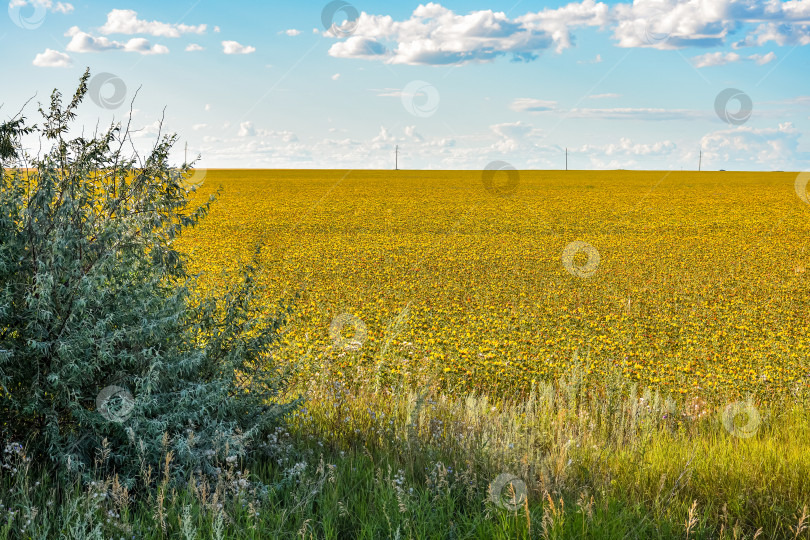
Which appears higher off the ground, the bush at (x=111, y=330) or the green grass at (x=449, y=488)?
the bush at (x=111, y=330)

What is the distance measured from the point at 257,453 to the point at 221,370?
0.70 metres

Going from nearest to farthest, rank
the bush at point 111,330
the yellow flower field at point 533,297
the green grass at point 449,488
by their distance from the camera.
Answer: the green grass at point 449,488, the bush at point 111,330, the yellow flower field at point 533,297

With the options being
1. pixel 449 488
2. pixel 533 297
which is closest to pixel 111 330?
pixel 449 488

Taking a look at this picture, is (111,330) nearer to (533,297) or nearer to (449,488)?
(449,488)

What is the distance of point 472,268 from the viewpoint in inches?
651

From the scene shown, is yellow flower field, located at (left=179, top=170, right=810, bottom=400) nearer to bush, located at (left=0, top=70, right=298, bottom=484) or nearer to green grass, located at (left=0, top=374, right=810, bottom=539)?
bush, located at (left=0, top=70, right=298, bottom=484)

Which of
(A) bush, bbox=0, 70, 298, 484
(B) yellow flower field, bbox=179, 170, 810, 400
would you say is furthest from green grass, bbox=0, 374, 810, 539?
(B) yellow flower field, bbox=179, 170, 810, 400

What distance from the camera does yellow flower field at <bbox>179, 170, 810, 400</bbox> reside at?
334 inches

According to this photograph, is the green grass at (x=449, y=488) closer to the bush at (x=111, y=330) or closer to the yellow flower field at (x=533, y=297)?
the bush at (x=111, y=330)

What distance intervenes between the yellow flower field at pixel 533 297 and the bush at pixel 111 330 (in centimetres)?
81

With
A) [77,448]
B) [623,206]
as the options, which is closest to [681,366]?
[77,448]

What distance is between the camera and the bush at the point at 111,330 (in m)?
4.11

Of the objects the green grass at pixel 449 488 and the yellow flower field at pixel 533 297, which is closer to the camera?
the green grass at pixel 449 488

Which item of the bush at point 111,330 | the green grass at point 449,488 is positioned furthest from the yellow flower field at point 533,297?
the green grass at point 449,488
